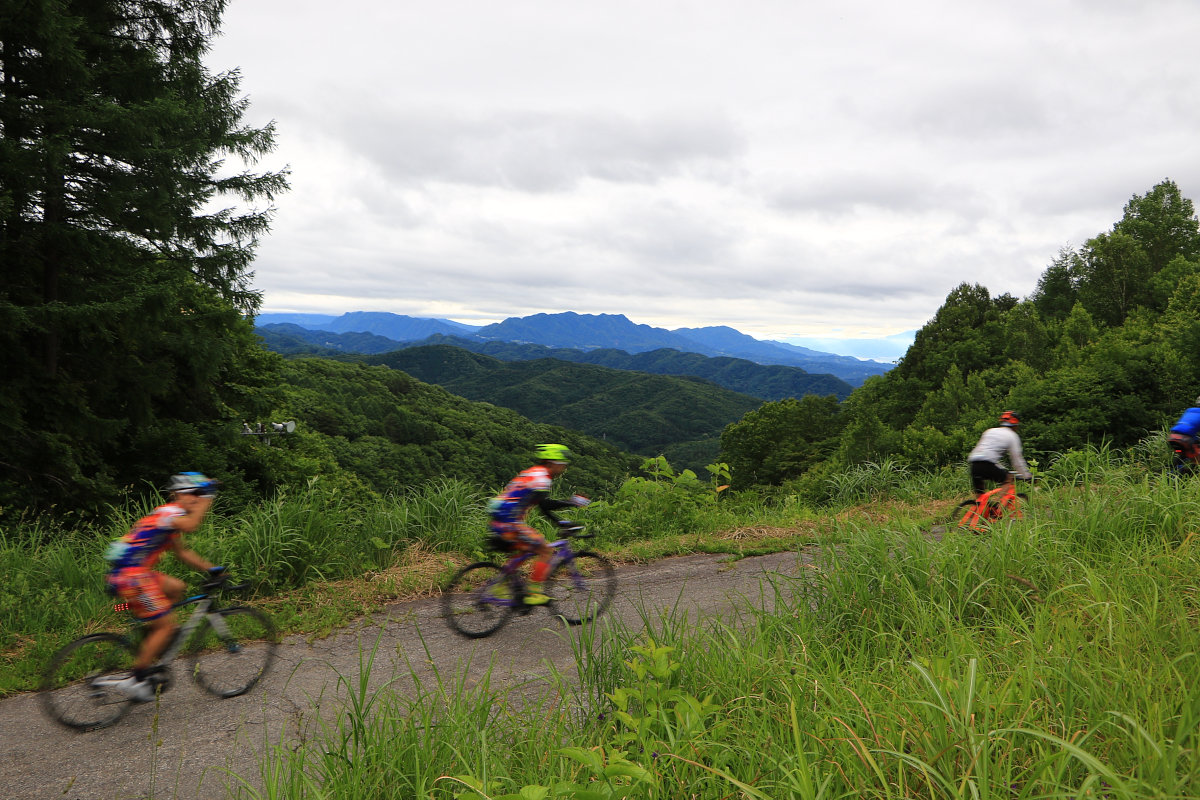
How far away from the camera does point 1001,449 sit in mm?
6301

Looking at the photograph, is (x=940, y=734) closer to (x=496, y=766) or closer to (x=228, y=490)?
(x=496, y=766)

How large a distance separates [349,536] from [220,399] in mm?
10492

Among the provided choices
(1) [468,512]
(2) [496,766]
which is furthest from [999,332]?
(2) [496,766]

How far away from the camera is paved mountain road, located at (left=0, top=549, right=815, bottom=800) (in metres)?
3.22

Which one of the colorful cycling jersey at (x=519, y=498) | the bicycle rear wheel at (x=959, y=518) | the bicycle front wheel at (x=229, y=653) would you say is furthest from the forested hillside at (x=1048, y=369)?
the bicycle front wheel at (x=229, y=653)

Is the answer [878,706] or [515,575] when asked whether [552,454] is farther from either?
[878,706]

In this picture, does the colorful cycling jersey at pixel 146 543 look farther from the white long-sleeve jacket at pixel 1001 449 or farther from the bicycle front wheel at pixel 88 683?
the white long-sleeve jacket at pixel 1001 449

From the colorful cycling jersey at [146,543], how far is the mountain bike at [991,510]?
219 inches

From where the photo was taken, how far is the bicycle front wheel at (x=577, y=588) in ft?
17.5

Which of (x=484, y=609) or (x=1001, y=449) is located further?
(x=1001, y=449)

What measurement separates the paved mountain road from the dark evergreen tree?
719 cm

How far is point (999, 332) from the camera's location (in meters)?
46.2

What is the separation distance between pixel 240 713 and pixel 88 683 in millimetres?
996

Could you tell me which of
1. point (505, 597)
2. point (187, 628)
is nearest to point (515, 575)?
point (505, 597)
